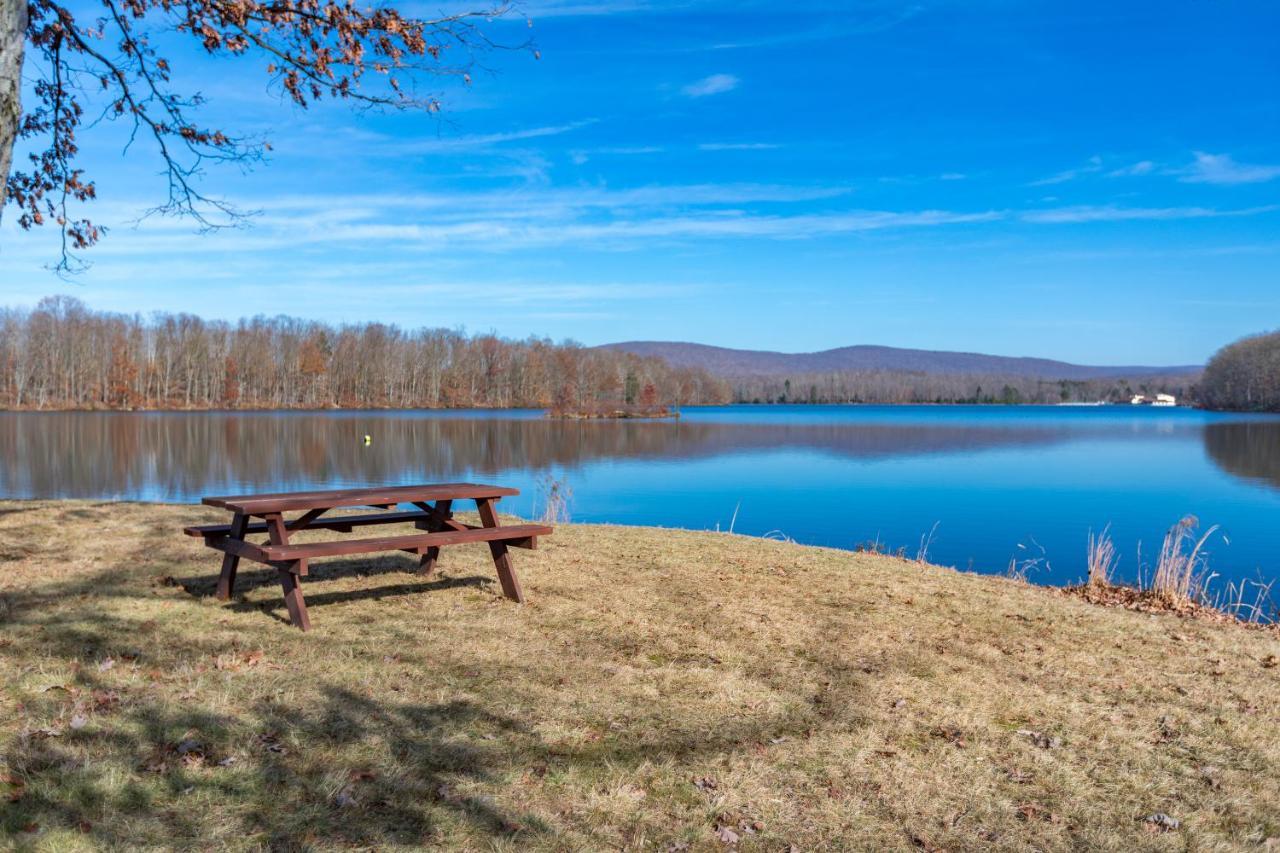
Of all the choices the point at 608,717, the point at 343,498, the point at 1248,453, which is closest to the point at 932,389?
the point at 1248,453

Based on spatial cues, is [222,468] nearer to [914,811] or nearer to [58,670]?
[58,670]

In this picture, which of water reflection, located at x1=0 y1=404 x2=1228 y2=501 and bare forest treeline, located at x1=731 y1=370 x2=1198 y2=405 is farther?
bare forest treeline, located at x1=731 y1=370 x2=1198 y2=405

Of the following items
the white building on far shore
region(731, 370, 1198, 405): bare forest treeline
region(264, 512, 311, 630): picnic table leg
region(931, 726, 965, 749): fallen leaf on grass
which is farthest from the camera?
the white building on far shore

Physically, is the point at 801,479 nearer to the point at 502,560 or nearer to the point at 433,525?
the point at 433,525

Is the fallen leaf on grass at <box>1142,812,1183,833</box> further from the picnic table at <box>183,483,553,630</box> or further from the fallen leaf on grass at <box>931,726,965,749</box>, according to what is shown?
the picnic table at <box>183,483,553,630</box>

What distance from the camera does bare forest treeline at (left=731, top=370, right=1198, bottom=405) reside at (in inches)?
6673

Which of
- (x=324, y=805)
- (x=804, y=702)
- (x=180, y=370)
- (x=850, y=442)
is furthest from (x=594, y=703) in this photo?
(x=180, y=370)

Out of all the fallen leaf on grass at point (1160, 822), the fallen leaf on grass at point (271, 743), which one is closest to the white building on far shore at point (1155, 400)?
the fallen leaf on grass at point (1160, 822)

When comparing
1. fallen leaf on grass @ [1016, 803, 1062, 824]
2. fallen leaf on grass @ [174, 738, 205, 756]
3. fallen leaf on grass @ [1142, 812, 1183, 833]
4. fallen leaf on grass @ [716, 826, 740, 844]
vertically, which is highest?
fallen leaf on grass @ [174, 738, 205, 756]

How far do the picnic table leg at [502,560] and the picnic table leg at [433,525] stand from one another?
316 mm

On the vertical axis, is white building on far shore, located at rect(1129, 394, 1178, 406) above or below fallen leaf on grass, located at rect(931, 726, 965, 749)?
above

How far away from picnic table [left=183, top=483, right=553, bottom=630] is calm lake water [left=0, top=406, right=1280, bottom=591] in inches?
312

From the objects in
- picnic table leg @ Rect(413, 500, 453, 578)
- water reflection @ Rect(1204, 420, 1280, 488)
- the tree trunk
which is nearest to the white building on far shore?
water reflection @ Rect(1204, 420, 1280, 488)

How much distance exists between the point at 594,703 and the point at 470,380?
104 meters
